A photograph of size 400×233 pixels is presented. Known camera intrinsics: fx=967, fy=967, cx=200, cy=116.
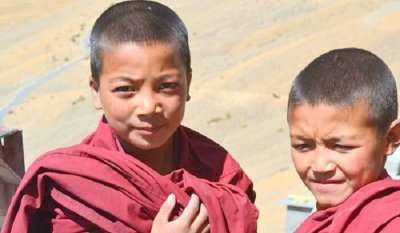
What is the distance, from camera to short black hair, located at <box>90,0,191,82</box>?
267cm

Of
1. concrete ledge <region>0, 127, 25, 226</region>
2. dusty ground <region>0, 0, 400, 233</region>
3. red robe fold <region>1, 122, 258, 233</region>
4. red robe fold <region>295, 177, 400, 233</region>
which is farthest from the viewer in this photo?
dusty ground <region>0, 0, 400, 233</region>

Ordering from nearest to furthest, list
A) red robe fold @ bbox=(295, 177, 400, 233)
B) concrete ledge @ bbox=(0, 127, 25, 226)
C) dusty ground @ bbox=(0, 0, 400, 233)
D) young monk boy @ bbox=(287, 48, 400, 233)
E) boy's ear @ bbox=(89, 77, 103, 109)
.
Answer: red robe fold @ bbox=(295, 177, 400, 233)
young monk boy @ bbox=(287, 48, 400, 233)
boy's ear @ bbox=(89, 77, 103, 109)
concrete ledge @ bbox=(0, 127, 25, 226)
dusty ground @ bbox=(0, 0, 400, 233)

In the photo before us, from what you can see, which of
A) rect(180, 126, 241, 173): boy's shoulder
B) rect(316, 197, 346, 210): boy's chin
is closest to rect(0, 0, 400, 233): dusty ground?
rect(180, 126, 241, 173): boy's shoulder

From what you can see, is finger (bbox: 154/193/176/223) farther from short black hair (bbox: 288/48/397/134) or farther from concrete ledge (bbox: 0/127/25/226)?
concrete ledge (bbox: 0/127/25/226)

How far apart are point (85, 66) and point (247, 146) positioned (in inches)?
247

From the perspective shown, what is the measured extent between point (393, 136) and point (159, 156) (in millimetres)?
707

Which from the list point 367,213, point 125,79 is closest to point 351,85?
point 367,213

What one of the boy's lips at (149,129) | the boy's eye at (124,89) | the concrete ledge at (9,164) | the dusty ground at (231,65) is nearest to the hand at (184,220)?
the boy's lips at (149,129)

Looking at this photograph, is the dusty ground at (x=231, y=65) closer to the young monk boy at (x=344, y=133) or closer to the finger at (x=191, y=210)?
the finger at (x=191, y=210)

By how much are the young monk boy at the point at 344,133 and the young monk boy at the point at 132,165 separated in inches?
12.8

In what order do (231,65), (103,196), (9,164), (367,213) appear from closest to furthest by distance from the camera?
(367,213) < (103,196) < (9,164) < (231,65)

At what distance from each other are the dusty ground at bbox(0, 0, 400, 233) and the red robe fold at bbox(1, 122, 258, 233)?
5847 mm

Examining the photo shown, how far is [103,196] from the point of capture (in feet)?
8.29

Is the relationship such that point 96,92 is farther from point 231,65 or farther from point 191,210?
point 231,65
